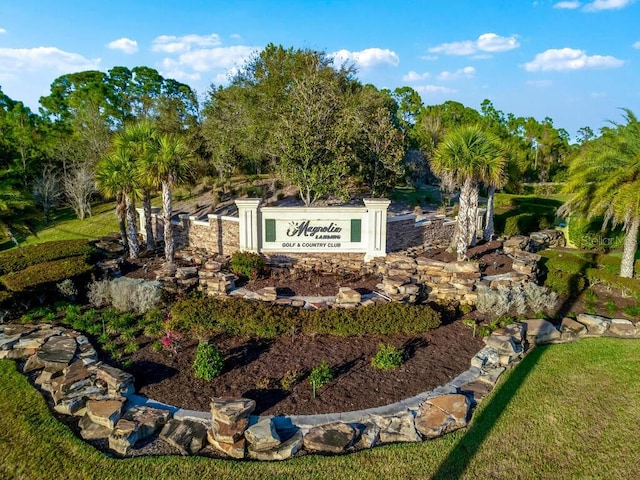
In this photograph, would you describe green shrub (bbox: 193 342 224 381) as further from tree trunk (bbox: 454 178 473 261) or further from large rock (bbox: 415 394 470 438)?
tree trunk (bbox: 454 178 473 261)

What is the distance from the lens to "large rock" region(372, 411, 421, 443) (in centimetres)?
711

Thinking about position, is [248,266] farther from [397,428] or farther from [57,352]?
[397,428]

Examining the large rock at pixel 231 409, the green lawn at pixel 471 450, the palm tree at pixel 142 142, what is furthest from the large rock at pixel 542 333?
the palm tree at pixel 142 142

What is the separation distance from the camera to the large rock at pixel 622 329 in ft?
36.9

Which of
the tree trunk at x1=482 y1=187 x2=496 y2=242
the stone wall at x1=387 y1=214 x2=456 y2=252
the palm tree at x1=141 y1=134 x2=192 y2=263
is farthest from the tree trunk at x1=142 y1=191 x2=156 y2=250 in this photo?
the tree trunk at x1=482 y1=187 x2=496 y2=242

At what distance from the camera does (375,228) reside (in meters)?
16.0

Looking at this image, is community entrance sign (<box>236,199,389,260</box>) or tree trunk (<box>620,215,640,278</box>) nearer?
tree trunk (<box>620,215,640,278</box>)

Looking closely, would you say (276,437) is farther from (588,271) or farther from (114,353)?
→ (588,271)

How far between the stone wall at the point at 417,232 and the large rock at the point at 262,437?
35.9 feet

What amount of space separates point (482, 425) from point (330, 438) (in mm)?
2692

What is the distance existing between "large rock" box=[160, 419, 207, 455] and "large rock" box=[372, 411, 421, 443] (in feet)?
9.67

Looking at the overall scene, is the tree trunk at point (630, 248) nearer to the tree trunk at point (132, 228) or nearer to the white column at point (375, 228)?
the white column at point (375, 228)

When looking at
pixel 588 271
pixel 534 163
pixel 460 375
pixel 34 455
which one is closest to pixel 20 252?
pixel 34 455

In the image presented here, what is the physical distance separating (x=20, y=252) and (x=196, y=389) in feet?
42.5
